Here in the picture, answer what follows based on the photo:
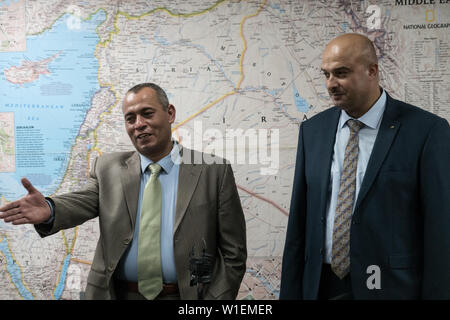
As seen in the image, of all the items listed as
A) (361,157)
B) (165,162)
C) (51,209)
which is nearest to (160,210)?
(165,162)

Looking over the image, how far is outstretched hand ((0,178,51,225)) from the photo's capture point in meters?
1.67

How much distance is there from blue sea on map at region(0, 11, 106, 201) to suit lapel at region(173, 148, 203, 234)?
119cm

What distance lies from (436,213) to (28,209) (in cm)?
161

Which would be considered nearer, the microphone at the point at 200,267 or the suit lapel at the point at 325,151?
the microphone at the point at 200,267

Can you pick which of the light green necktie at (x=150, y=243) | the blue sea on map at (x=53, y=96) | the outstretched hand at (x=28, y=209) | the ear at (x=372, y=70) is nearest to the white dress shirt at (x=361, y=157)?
the ear at (x=372, y=70)

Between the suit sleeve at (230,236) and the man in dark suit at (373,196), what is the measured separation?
376 millimetres

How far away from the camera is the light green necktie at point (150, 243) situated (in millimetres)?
1825

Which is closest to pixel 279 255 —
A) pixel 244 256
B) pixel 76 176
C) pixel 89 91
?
pixel 244 256

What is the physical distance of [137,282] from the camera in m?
1.85

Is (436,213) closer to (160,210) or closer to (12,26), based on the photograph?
(160,210)

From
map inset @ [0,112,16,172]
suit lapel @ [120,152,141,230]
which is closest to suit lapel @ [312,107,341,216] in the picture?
suit lapel @ [120,152,141,230]

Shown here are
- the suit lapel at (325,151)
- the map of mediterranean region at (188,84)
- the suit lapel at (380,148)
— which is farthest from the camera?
the map of mediterranean region at (188,84)

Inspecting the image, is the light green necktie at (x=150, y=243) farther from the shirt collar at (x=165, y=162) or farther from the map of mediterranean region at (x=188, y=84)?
the map of mediterranean region at (x=188, y=84)

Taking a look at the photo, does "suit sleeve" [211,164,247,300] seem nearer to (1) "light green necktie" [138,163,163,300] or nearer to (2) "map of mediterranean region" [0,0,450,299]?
(1) "light green necktie" [138,163,163,300]
